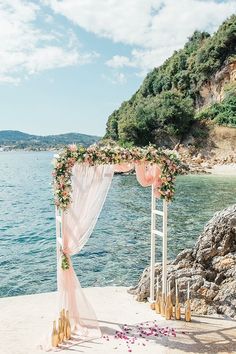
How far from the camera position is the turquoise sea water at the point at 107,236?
15297mm

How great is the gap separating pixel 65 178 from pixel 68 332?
9.98ft

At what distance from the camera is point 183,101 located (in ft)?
212

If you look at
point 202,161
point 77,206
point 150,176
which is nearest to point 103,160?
point 77,206

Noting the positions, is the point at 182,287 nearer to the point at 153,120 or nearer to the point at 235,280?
the point at 235,280

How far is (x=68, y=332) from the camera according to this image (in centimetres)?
873

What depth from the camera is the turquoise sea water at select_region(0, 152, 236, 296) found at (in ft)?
50.2

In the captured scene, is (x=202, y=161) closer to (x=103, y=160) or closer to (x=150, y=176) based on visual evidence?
(x=150, y=176)

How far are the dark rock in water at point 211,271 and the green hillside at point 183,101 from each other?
5103 cm

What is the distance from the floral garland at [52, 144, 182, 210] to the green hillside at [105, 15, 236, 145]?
53377mm

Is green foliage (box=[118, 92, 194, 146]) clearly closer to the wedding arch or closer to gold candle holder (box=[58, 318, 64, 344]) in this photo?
the wedding arch

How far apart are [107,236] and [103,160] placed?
13.2 m

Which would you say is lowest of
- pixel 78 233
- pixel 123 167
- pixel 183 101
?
pixel 78 233

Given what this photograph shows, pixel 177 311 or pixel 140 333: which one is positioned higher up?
pixel 177 311

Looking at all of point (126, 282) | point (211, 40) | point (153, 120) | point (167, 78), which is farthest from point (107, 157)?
point (167, 78)
